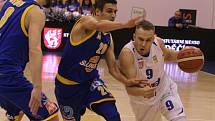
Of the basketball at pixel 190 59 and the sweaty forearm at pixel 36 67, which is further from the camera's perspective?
the basketball at pixel 190 59

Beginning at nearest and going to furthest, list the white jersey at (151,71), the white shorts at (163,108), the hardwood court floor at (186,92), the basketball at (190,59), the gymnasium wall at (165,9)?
the white shorts at (163,108), the white jersey at (151,71), the basketball at (190,59), the hardwood court floor at (186,92), the gymnasium wall at (165,9)

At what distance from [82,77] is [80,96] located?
188 mm

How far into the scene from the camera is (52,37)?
47.3 ft

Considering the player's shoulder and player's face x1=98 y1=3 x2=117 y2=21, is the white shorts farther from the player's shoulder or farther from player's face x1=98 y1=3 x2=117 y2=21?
player's face x1=98 y1=3 x2=117 y2=21

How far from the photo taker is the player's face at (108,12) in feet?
13.9

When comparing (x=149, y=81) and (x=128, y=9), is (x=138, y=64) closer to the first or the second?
(x=149, y=81)

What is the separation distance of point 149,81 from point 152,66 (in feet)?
0.54

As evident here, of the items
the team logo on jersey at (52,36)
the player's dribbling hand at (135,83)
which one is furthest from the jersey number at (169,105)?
the team logo on jersey at (52,36)

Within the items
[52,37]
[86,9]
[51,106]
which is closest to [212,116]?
[51,106]

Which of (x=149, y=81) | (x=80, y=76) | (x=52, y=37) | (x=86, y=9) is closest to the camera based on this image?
(x=80, y=76)

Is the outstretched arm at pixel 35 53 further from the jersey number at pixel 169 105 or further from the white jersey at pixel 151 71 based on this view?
the jersey number at pixel 169 105

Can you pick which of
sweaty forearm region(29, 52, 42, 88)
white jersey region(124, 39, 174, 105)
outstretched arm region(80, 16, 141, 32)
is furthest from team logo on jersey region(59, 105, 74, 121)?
sweaty forearm region(29, 52, 42, 88)

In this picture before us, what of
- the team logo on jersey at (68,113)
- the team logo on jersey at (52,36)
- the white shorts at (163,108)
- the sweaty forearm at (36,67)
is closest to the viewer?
the sweaty forearm at (36,67)

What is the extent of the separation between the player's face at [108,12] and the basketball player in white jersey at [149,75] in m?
0.34
